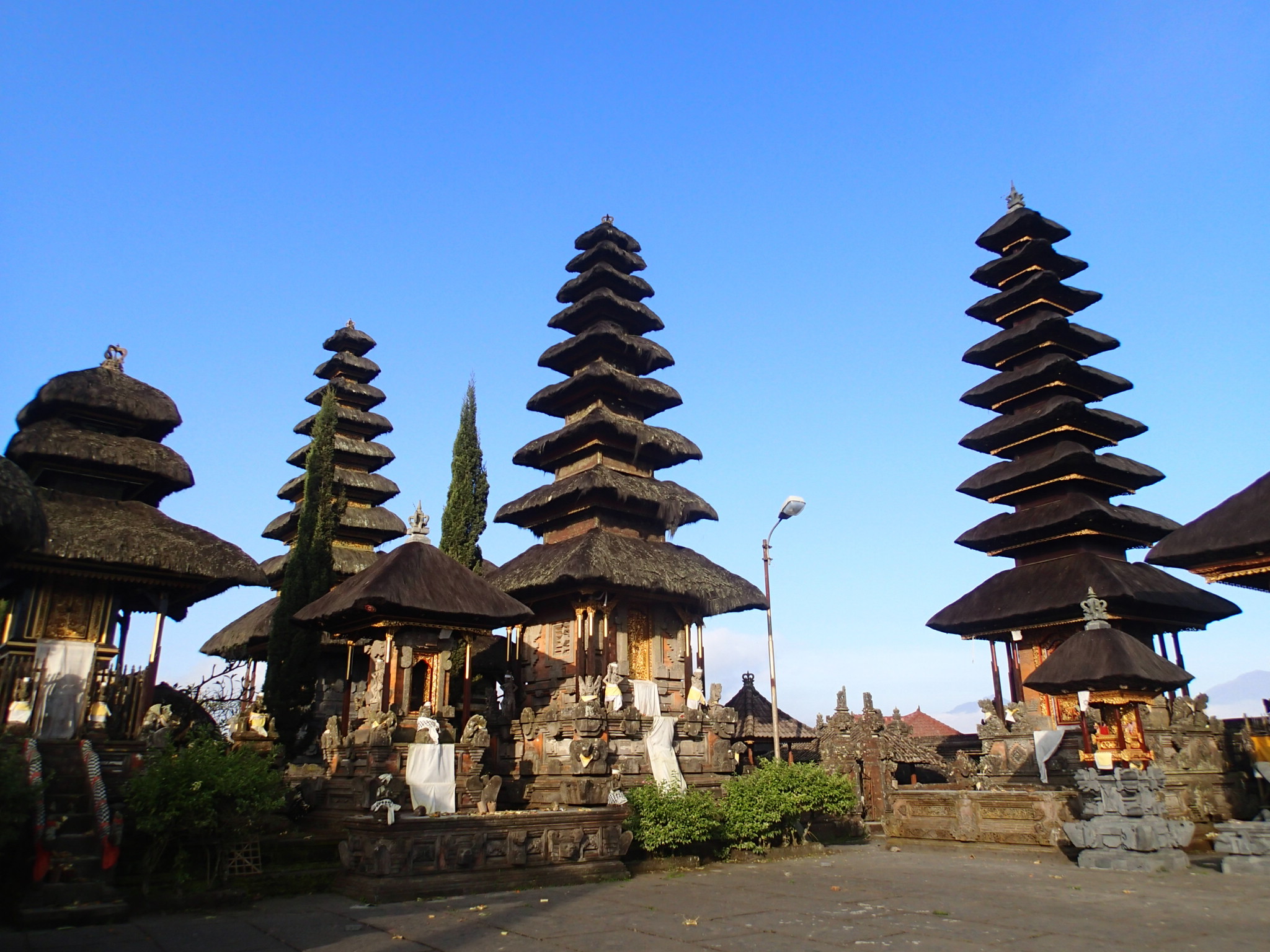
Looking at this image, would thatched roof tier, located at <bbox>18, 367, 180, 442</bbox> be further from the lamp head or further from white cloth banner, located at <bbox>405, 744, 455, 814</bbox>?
the lamp head

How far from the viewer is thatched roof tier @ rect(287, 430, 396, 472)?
109 feet

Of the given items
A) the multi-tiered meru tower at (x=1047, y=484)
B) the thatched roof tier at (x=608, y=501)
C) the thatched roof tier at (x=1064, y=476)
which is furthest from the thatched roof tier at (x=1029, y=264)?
the thatched roof tier at (x=608, y=501)

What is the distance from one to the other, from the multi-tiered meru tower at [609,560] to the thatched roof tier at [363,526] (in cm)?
505

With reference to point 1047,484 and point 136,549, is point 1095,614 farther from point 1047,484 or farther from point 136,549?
point 136,549

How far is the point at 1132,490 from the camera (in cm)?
3150

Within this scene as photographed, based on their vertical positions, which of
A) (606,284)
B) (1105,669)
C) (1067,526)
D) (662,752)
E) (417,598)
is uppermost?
(606,284)

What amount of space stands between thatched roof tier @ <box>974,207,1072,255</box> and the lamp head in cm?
2114

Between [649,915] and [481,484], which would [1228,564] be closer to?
[649,915]

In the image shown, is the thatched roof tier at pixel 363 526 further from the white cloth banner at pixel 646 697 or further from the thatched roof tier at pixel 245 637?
the white cloth banner at pixel 646 697

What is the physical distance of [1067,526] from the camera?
2920 centimetres

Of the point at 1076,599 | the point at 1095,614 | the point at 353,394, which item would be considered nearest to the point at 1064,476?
the point at 1076,599

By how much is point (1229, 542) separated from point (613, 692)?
13.3 metres

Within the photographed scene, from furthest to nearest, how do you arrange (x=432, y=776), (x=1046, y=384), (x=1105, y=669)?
(x=1046, y=384) < (x=432, y=776) < (x=1105, y=669)

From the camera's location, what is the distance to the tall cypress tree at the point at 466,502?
2897cm
